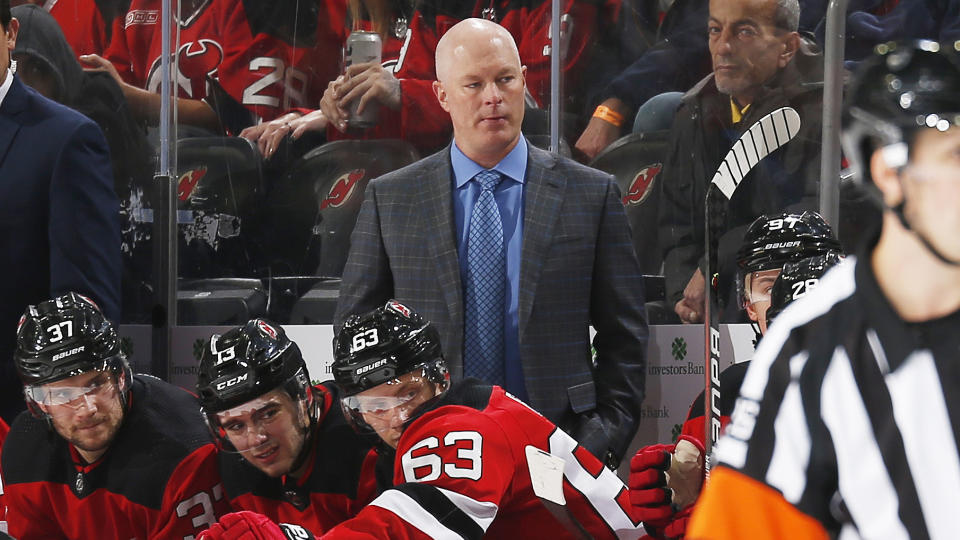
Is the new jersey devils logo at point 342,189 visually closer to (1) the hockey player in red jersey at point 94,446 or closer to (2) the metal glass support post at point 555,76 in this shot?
(2) the metal glass support post at point 555,76

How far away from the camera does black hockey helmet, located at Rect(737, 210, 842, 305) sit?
8.66 feet

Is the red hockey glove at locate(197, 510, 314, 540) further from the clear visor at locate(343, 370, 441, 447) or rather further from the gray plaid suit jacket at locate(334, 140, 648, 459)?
the gray plaid suit jacket at locate(334, 140, 648, 459)

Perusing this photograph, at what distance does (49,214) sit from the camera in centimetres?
296

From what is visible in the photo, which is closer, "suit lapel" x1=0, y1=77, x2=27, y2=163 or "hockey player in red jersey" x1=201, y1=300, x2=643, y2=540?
"hockey player in red jersey" x1=201, y1=300, x2=643, y2=540

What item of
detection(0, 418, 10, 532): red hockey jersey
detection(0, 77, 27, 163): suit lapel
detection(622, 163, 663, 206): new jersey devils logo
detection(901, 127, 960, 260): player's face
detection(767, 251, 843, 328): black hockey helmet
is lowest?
detection(0, 418, 10, 532): red hockey jersey

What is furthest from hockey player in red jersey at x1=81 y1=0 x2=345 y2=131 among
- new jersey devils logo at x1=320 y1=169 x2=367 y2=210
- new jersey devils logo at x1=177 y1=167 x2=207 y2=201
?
new jersey devils logo at x1=320 y1=169 x2=367 y2=210

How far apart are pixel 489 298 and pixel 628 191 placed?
81cm

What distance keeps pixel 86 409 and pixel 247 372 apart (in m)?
0.45

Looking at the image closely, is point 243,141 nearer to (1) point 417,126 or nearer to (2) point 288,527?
(1) point 417,126

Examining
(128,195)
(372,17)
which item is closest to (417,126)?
(372,17)

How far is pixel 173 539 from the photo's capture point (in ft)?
8.55

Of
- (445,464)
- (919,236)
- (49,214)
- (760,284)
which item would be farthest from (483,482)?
(49,214)

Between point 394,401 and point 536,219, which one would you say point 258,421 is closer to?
point 394,401

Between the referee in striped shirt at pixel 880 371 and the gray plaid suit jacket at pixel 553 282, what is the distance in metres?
1.84
